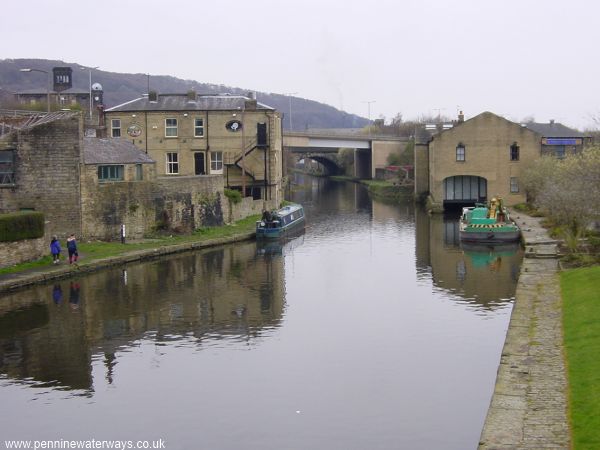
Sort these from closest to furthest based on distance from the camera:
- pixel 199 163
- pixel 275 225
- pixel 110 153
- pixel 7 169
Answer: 1. pixel 7 169
2. pixel 110 153
3. pixel 275 225
4. pixel 199 163

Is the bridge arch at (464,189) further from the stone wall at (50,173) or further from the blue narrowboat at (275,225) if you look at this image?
the stone wall at (50,173)

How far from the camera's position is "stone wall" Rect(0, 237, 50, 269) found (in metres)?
29.0

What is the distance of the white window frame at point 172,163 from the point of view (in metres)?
51.8

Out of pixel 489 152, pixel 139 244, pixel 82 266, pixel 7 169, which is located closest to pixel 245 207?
pixel 139 244

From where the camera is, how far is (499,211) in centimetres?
4334

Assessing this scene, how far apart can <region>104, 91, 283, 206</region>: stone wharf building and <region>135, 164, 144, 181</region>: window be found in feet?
37.3

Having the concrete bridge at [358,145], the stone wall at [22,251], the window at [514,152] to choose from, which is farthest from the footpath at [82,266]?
the concrete bridge at [358,145]

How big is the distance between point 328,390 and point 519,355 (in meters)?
4.14

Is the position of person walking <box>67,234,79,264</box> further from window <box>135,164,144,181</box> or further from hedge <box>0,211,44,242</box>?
window <box>135,164,144,181</box>

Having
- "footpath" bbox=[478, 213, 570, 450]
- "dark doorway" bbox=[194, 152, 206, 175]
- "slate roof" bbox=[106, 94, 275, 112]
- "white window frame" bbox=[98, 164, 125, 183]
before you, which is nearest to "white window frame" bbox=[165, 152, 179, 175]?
"dark doorway" bbox=[194, 152, 206, 175]

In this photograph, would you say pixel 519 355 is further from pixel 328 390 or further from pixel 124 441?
pixel 124 441

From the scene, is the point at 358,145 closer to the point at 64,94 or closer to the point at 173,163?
the point at 64,94

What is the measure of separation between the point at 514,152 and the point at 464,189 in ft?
15.2

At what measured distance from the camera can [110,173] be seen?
1471 inches
